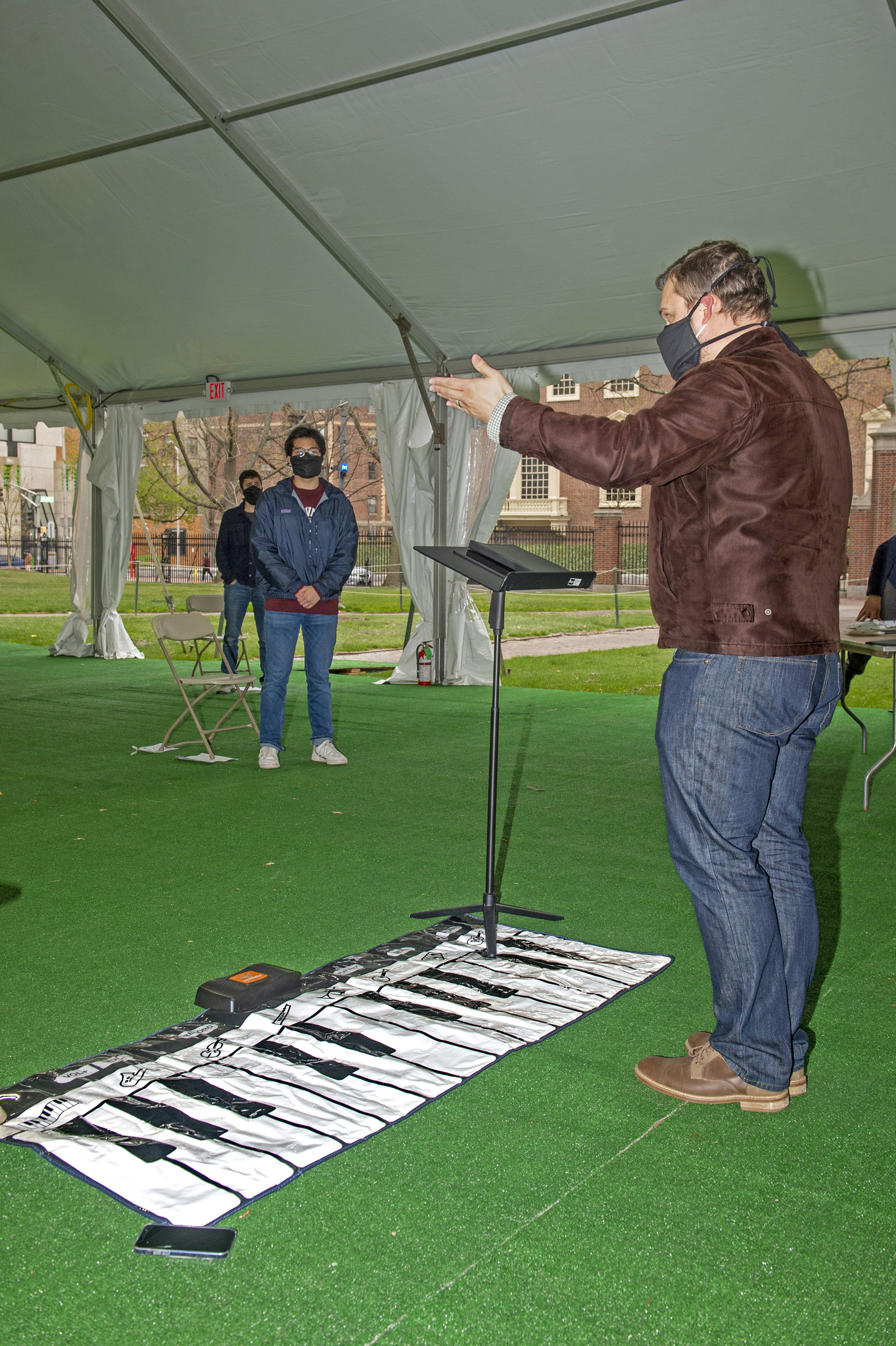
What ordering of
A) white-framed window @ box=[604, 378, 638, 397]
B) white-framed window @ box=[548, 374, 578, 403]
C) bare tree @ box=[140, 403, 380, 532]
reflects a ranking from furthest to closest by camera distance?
white-framed window @ box=[548, 374, 578, 403]
white-framed window @ box=[604, 378, 638, 397]
bare tree @ box=[140, 403, 380, 532]

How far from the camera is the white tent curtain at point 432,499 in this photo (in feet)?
33.7

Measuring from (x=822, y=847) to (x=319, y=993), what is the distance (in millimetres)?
2568

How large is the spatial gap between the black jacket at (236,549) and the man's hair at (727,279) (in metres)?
7.81

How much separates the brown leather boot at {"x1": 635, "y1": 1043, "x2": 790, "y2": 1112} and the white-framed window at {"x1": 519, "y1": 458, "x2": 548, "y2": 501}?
34824mm

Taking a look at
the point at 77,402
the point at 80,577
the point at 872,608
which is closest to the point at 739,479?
the point at 872,608

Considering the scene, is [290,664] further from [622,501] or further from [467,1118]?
[622,501]

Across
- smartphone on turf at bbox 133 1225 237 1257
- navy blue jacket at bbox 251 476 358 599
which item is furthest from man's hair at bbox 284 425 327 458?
smartphone on turf at bbox 133 1225 237 1257

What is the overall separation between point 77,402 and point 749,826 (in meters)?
11.8

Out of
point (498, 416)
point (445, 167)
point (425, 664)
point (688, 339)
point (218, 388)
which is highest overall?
point (445, 167)

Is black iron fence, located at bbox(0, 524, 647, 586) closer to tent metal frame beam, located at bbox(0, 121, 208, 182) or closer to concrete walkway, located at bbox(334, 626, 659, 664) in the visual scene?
concrete walkway, located at bbox(334, 626, 659, 664)

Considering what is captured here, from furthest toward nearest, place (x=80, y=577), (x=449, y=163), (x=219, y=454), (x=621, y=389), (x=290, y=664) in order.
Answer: (x=621, y=389) → (x=219, y=454) → (x=80, y=577) → (x=449, y=163) → (x=290, y=664)

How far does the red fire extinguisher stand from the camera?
34.8 feet

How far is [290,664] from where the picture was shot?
659cm

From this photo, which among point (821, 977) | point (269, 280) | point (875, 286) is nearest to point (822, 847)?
point (821, 977)
